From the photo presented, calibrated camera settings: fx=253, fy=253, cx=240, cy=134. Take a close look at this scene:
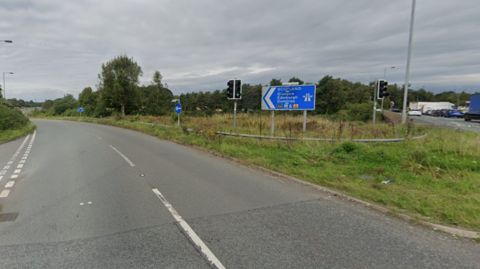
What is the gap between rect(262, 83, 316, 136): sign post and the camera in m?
13.2

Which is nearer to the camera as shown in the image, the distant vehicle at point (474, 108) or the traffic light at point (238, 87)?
the traffic light at point (238, 87)

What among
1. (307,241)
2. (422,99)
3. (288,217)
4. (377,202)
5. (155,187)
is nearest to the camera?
(307,241)

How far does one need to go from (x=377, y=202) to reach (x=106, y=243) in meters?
4.81

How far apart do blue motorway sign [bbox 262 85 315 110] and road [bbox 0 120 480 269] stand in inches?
291

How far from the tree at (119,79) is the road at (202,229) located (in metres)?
32.0

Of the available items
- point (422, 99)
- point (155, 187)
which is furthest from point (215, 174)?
point (422, 99)

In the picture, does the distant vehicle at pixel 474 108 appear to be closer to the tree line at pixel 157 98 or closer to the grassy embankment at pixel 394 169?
the tree line at pixel 157 98

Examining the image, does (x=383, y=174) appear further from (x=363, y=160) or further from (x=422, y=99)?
(x=422, y=99)


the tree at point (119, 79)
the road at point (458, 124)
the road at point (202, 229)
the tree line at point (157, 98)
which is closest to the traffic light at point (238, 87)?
the road at point (202, 229)

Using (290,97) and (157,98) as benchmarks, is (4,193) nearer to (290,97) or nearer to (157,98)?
(290,97)

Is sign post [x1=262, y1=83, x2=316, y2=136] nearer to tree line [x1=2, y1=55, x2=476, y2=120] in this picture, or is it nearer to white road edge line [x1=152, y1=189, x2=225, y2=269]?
white road edge line [x1=152, y1=189, x2=225, y2=269]

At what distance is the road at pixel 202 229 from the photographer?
3.17 meters

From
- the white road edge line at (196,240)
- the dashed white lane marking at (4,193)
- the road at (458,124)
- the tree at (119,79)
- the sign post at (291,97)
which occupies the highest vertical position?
the tree at (119,79)

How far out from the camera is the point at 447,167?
707 centimetres
